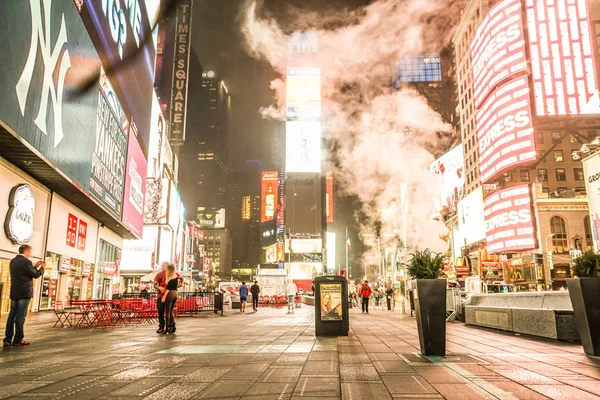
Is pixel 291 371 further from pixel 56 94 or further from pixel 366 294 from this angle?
pixel 366 294

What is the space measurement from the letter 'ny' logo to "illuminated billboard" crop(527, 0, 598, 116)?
45908 mm

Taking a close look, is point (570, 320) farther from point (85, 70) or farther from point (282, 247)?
point (282, 247)

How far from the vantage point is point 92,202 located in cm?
2395

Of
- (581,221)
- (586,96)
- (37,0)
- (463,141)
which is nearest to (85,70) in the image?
(37,0)

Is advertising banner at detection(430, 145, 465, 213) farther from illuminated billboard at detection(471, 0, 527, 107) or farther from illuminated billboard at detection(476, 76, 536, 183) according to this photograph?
illuminated billboard at detection(476, 76, 536, 183)

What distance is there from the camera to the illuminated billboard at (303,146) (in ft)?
359

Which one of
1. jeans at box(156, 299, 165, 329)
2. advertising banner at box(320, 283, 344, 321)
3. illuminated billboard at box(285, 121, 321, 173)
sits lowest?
jeans at box(156, 299, 165, 329)

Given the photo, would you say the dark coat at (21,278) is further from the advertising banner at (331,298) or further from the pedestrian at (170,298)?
the advertising banner at (331,298)

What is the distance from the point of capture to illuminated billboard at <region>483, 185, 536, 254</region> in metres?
49.3

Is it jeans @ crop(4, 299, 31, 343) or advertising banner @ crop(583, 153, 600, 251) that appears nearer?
jeans @ crop(4, 299, 31, 343)

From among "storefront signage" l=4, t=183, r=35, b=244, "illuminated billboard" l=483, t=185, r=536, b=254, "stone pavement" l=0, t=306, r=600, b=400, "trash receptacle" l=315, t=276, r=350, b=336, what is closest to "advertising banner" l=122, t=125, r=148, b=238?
"storefront signage" l=4, t=183, r=35, b=244

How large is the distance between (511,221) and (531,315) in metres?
44.5

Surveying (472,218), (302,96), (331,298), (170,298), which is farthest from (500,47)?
(302,96)

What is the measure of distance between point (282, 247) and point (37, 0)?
10746 cm
